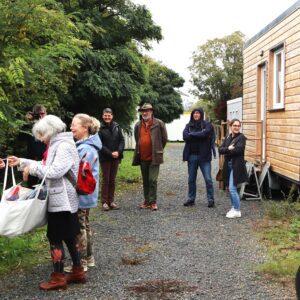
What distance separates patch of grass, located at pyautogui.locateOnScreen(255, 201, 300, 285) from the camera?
18.4ft

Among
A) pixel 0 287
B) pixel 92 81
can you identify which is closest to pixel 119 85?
pixel 92 81

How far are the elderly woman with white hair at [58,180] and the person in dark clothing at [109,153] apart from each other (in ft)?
14.7

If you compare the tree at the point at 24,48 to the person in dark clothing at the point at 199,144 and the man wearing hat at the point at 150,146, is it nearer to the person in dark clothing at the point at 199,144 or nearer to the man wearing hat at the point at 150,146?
the man wearing hat at the point at 150,146

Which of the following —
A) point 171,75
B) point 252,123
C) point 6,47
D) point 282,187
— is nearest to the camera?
point 6,47

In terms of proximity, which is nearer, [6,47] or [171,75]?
[6,47]

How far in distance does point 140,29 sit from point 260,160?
6.65m

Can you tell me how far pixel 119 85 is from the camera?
15.1 m

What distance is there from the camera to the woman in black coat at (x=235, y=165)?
8828 millimetres

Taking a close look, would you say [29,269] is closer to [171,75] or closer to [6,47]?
[6,47]

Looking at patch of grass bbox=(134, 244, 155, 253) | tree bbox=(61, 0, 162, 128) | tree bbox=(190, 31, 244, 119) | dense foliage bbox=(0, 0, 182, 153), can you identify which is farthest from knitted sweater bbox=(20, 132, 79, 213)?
tree bbox=(190, 31, 244, 119)

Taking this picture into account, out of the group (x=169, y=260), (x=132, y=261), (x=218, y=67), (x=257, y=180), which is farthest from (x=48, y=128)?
(x=218, y=67)

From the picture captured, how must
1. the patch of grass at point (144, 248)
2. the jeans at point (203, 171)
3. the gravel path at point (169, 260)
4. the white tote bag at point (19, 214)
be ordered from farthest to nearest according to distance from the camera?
1. the jeans at point (203, 171)
2. the patch of grass at point (144, 248)
3. the gravel path at point (169, 260)
4. the white tote bag at point (19, 214)

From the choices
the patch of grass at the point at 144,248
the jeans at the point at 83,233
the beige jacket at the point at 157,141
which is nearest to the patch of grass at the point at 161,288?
the jeans at the point at 83,233

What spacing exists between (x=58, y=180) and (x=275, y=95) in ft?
23.9
